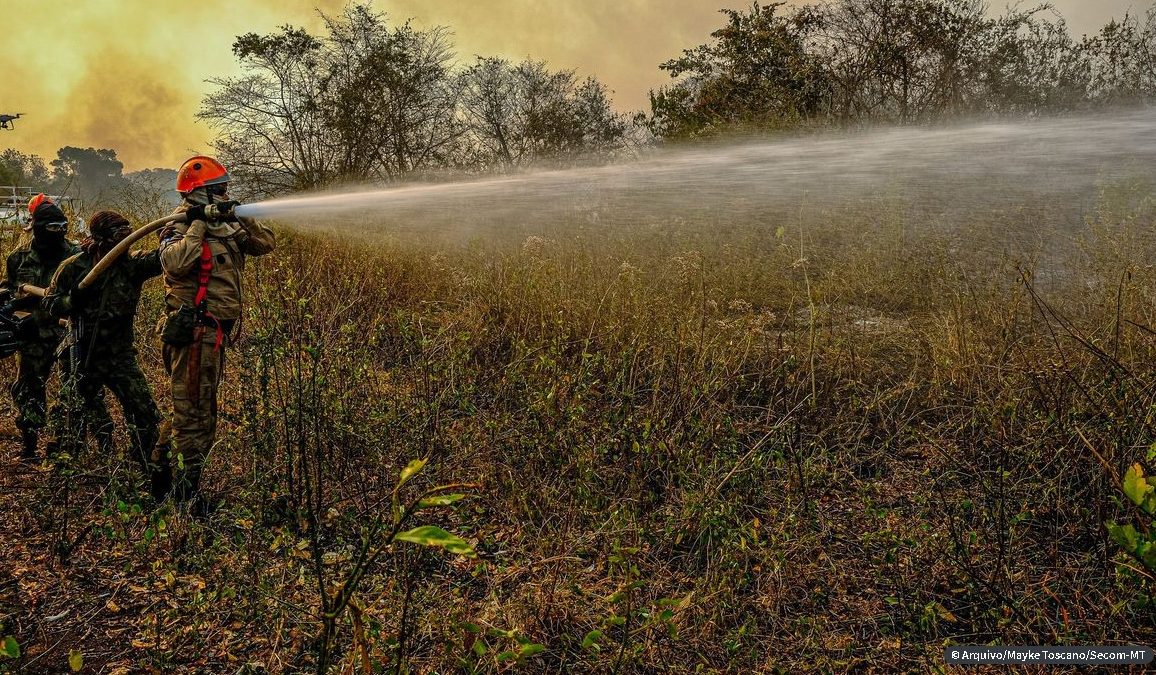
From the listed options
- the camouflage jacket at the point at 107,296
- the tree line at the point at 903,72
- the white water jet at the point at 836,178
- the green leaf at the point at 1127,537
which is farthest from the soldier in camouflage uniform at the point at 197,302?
the tree line at the point at 903,72

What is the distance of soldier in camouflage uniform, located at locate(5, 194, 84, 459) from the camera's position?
4.52 metres

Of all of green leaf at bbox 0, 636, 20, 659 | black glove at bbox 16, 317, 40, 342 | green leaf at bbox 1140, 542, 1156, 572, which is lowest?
green leaf at bbox 1140, 542, 1156, 572

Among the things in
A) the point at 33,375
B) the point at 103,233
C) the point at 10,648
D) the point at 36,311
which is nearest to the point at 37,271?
the point at 36,311

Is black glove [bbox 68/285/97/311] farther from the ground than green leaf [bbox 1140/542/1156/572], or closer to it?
farther from the ground

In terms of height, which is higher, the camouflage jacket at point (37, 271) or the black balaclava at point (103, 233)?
the black balaclava at point (103, 233)

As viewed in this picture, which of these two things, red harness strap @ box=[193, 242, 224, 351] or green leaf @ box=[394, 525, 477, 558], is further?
red harness strap @ box=[193, 242, 224, 351]

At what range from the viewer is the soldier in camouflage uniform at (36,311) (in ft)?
14.8

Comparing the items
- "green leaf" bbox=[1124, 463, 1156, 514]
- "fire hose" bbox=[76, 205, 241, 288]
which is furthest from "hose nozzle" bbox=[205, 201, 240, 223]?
"green leaf" bbox=[1124, 463, 1156, 514]

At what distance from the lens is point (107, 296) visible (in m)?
4.05

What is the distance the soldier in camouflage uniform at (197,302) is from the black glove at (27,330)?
1.56m

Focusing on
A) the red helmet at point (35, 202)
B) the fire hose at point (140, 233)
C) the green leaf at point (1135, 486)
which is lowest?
the green leaf at point (1135, 486)

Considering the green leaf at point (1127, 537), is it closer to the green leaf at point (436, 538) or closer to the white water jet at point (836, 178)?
the green leaf at point (436, 538)

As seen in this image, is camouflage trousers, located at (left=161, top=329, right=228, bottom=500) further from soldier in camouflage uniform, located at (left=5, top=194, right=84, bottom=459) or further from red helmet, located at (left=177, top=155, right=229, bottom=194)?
soldier in camouflage uniform, located at (left=5, top=194, right=84, bottom=459)

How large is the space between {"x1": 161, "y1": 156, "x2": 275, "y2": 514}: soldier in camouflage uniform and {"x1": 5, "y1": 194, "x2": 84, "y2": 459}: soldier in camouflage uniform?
1.60 m
